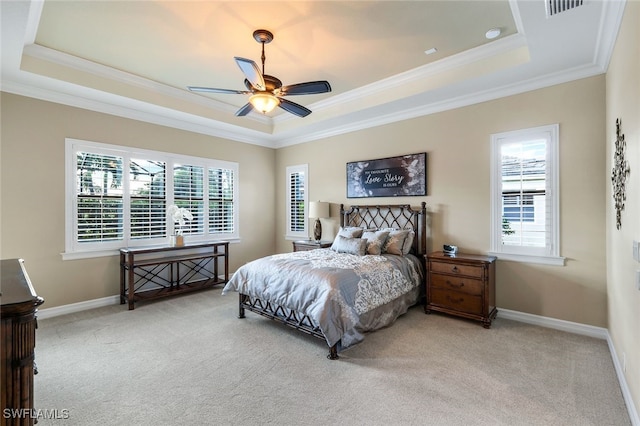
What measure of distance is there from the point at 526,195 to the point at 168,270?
17.9ft

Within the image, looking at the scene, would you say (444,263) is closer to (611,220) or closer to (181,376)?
(611,220)

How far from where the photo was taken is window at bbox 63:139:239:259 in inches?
169

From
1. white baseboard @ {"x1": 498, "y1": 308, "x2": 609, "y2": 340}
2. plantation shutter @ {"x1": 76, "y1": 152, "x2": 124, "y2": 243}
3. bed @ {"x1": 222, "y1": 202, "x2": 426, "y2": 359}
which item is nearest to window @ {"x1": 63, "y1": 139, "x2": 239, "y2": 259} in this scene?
plantation shutter @ {"x1": 76, "y1": 152, "x2": 124, "y2": 243}

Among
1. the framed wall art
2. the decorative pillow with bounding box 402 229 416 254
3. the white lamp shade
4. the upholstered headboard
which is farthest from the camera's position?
the white lamp shade

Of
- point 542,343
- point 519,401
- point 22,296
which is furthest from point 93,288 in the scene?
point 542,343

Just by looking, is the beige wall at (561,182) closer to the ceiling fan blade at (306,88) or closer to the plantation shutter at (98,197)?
the ceiling fan blade at (306,88)

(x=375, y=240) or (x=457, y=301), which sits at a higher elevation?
(x=375, y=240)

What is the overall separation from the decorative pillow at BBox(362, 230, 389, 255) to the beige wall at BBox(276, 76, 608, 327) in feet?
2.51

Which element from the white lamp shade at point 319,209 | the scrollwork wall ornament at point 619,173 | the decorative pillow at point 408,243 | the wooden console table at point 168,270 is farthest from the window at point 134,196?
the scrollwork wall ornament at point 619,173

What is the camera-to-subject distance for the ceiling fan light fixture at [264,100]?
3129mm

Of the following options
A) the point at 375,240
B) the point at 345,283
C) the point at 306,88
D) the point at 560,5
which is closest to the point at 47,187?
the point at 306,88

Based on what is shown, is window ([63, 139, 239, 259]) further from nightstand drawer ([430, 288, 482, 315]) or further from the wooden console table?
nightstand drawer ([430, 288, 482, 315])

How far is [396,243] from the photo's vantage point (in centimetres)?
439

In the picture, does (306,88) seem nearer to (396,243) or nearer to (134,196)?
(396,243)
